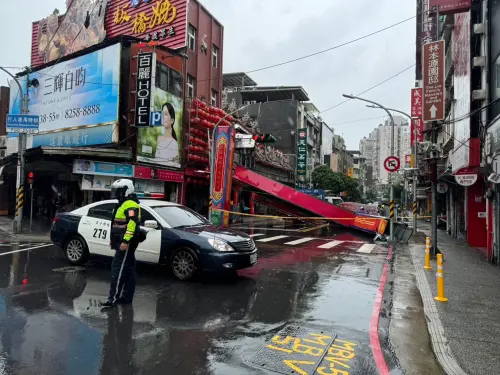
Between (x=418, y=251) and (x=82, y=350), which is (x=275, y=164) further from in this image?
(x=82, y=350)

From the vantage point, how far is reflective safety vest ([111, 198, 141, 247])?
20.1ft

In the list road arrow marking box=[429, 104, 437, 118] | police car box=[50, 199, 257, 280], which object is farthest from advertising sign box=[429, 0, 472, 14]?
police car box=[50, 199, 257, 280]

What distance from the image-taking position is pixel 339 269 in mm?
10078

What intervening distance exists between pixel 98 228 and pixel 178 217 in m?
1.81

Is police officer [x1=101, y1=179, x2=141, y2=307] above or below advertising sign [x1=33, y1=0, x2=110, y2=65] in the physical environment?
below

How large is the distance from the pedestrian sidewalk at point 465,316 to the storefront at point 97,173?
45.5ft

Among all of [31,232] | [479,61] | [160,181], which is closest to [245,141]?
[160,181]

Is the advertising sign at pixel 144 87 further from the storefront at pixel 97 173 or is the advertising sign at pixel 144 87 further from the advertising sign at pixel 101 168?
the storefront at pixel 97 173

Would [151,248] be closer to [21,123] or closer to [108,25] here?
[21,123]

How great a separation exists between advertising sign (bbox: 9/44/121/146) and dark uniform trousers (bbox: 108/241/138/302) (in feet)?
49.6

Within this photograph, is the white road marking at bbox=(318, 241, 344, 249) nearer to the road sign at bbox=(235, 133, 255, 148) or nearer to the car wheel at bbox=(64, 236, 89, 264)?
the road sign at bbox=(235, 133, 255, 148)

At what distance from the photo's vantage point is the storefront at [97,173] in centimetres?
1803

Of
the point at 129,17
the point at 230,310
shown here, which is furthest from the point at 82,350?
the point at 129,17

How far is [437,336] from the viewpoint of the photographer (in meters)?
5.12
